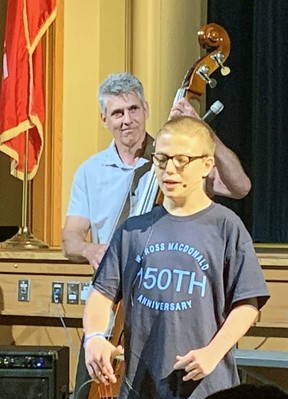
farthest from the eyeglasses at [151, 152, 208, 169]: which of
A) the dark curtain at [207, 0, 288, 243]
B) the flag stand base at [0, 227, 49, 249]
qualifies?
the dark curtain at [207, 0, 288, 243]

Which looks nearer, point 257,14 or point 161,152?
point 161,152

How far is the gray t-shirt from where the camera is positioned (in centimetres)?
126

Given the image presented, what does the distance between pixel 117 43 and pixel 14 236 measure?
1.03 meters

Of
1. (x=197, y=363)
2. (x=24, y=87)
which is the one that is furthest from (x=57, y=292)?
(x=197, y=363)

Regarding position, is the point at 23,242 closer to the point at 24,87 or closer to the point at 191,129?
the point at 24,87

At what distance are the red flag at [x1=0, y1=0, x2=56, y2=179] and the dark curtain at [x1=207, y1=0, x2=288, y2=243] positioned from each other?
2.58 feet

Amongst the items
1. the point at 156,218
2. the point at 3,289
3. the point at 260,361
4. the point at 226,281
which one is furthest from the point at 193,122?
the point at 3,289

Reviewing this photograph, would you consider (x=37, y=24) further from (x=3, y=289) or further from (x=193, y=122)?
(x=193, y=122)

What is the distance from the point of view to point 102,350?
1.24m

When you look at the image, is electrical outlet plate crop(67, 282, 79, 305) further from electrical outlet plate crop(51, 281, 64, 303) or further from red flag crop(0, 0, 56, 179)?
red flag crop(0, 0, 56, 179)

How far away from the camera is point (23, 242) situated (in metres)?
3.07

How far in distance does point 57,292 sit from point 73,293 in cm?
6

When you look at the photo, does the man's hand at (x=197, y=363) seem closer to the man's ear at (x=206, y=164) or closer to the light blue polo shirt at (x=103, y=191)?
the man's ear at (x=206, y=164)

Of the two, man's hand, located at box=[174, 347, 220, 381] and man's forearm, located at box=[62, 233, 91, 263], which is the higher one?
man's forearm, located at box=[62, 233, 91, 263]
